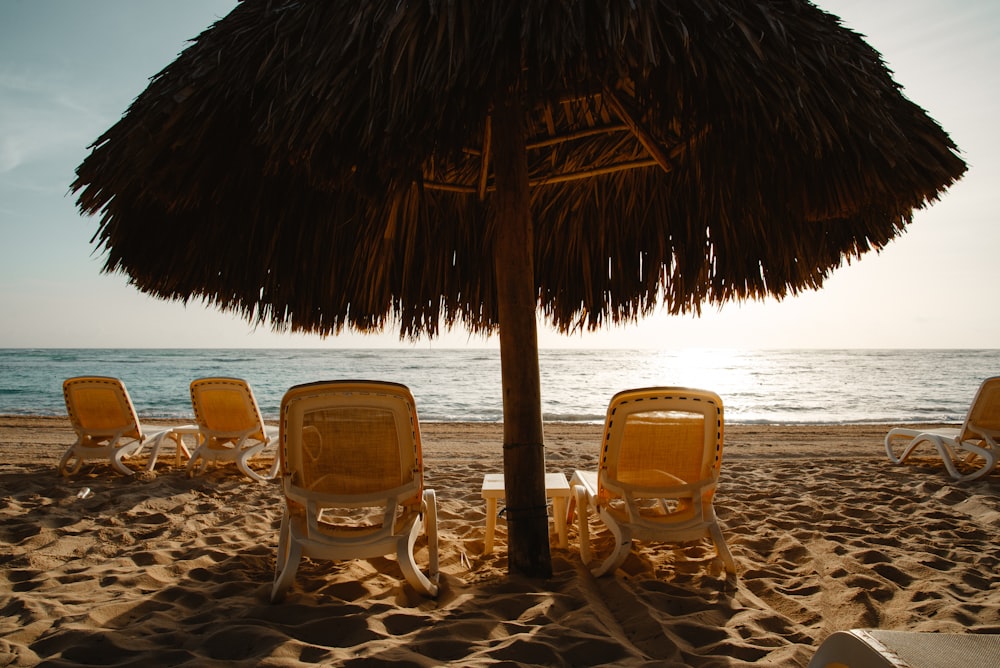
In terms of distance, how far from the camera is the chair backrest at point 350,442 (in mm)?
2443

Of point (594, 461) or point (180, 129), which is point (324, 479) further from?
point (594, 461)

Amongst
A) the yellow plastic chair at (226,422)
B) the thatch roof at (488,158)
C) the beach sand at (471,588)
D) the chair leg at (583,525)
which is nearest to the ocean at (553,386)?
the yellow plastic chair at (226,422)

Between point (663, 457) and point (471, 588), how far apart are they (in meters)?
1.10

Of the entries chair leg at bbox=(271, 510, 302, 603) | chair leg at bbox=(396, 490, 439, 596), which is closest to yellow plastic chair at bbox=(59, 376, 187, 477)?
chair leg at bbox=(271, 510, 302, 603)

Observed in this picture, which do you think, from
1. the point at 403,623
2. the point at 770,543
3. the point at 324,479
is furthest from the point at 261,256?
the point at 770,543

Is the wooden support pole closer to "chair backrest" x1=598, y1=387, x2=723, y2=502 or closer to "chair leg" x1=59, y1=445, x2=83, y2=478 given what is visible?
"chair backrest" x1=598, y1=387, x2=723, y2=502

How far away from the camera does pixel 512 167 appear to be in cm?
269

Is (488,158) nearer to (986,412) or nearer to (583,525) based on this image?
(583,525)

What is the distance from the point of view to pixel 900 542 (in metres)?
3.26

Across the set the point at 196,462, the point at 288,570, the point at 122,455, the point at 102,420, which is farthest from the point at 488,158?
the point at 102,420

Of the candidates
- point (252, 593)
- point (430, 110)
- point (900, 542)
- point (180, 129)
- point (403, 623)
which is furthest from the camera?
point (900, 542)

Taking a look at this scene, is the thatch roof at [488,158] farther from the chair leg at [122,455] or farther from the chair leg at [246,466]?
the chair leg at [122,455]

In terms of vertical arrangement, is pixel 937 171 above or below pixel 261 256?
above

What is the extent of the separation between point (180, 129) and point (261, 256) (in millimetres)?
1120
